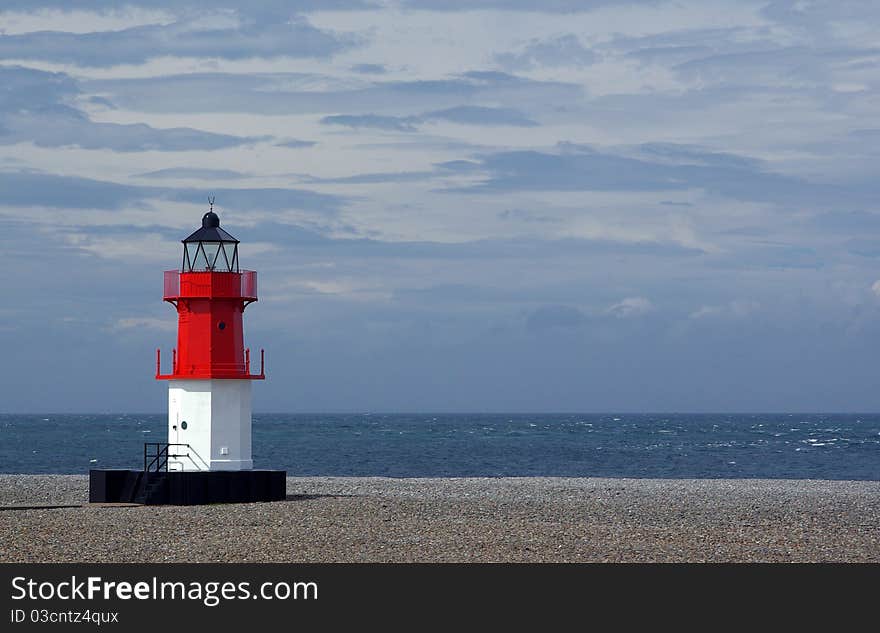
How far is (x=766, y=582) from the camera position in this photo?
16.3 m

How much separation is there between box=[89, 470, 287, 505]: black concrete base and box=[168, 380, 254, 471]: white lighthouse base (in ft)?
1.04

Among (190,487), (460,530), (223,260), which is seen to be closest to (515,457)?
(223,260)

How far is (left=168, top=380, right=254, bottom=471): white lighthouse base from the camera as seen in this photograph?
25875mm

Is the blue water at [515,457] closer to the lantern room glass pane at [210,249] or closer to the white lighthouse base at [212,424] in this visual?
the white lighthouse base at [212,424]

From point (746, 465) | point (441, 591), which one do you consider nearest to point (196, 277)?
point (441, 591)

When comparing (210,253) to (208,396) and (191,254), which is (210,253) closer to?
(191,254)

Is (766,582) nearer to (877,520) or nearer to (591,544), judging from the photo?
(591,544)

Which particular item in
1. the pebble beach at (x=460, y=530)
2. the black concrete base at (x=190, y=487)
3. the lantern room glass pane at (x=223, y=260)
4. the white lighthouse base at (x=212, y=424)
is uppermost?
the lantern room glass pane at (x=223, y=260)

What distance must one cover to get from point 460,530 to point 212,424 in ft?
20.6

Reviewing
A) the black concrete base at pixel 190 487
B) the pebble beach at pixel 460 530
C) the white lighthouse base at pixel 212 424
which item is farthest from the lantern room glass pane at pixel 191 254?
the pebble beach at pixel 460 530

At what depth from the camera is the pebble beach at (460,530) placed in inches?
741

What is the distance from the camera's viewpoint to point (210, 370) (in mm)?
25797

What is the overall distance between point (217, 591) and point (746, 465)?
157 feet

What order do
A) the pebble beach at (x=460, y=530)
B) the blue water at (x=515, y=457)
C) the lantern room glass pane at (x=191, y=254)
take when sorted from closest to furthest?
Answer: the pebble beach at (x=460, y=530) → the lantern room glass pane at (x=191, y=254) → the blue water at (x=515, y=457)
